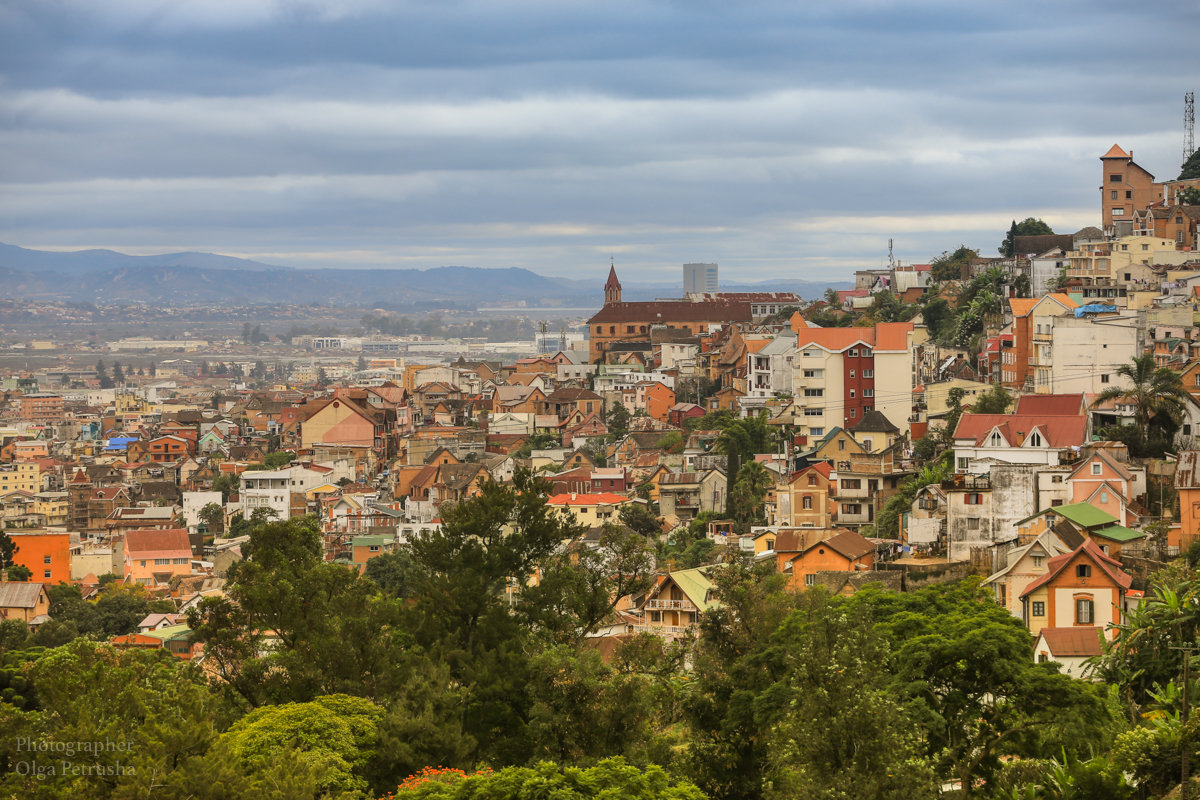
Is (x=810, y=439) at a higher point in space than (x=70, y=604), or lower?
higher

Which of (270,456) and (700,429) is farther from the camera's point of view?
(270,456)

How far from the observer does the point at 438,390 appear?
109 m

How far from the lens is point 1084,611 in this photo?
103ft

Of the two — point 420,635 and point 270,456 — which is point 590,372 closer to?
point 270,456

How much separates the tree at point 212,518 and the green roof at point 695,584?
1709 inches

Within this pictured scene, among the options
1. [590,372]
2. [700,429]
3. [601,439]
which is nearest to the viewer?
[700,429]

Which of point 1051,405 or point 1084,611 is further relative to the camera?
point 1051,405

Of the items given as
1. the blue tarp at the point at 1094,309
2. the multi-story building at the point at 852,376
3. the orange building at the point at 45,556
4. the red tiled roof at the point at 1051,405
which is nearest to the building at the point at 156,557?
the orange building at the point at 45,556

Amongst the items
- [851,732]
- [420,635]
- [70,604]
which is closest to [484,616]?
[420,635]

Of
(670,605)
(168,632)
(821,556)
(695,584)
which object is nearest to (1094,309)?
(821,556)

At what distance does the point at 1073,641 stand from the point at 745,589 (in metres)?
7.10

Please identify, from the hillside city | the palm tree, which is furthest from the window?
the palm tree

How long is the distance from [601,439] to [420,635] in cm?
5388

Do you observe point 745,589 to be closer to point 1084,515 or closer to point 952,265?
point 1084,515
